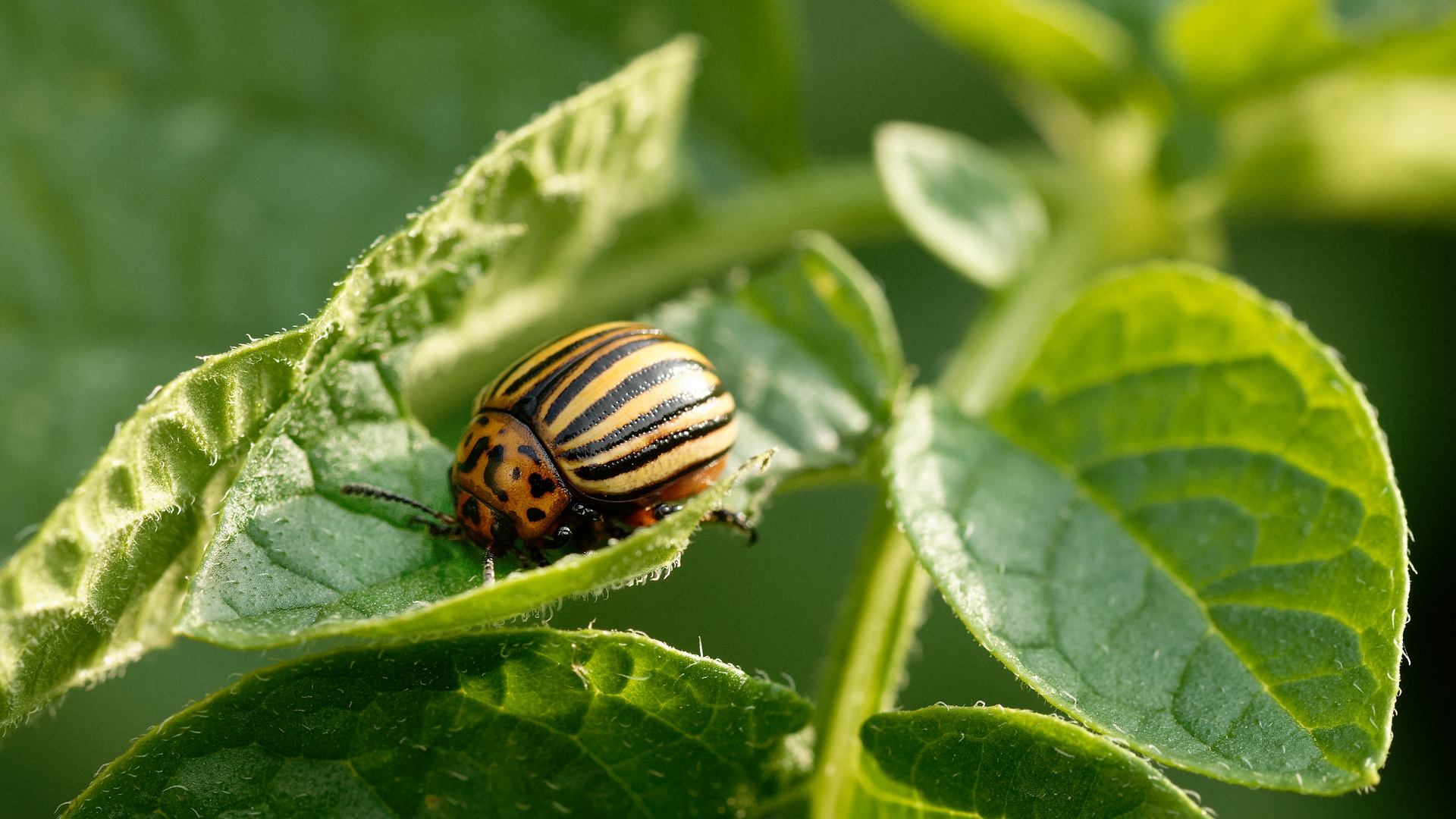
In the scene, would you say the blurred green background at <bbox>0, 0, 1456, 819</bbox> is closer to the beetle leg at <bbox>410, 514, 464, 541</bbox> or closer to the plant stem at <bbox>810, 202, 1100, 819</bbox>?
the plant stem at <bbox>810, 202, 1100, 819</bbox>

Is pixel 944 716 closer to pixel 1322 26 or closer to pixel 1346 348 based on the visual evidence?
pixel 1322 26

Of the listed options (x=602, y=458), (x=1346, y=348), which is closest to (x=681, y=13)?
(x=602, y=458)

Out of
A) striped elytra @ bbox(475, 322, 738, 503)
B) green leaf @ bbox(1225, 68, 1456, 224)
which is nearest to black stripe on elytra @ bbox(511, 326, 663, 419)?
striped elytra @ bbox(475, 322, 738, 503)

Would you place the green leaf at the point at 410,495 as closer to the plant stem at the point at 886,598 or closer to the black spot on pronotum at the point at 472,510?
the black spot on pronotum at the point at 472,510

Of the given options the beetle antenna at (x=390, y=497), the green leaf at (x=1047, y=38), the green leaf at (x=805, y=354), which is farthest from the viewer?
the green leaf at (x=1047, y=38)

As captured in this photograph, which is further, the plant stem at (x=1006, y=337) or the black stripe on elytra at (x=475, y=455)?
the plant stem at (x=1006, y=337)

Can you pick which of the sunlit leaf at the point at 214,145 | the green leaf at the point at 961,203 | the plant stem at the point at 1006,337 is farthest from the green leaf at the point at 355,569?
the sunlit leaf at the point at 214,145
